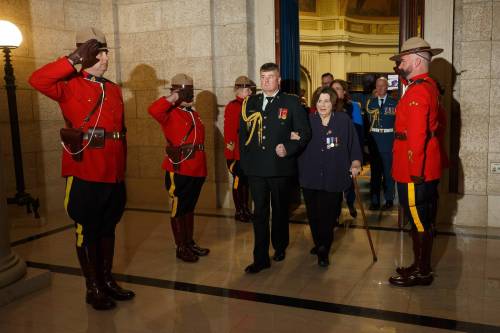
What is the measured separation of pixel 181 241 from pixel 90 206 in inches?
48.2

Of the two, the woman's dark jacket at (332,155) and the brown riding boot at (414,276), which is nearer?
the brown riding boot at (414,276)

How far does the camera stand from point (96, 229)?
10.2 feet

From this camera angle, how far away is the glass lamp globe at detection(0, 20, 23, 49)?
16.4ft

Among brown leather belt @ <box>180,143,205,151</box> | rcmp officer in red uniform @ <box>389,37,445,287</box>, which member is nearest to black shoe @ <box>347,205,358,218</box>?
rcmp officer in red uniform @ <box>389,37,445,287</box>

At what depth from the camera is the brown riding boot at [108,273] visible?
3207 millimetres

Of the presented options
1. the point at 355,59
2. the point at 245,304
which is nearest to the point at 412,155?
the point at 245,304

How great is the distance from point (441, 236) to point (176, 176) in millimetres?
2560

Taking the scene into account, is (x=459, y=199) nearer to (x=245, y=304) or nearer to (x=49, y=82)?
(x=245, y=304)

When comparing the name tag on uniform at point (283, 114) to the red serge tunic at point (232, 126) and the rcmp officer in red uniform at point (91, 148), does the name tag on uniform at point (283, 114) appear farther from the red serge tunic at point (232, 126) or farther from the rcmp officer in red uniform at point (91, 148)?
the red serge tunic at point (232, 126)

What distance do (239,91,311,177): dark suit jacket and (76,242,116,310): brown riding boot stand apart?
1.29 meters

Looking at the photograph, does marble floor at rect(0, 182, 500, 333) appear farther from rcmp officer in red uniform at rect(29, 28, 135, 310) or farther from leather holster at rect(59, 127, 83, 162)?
leather holster at rect(59, 127, 83, 162)

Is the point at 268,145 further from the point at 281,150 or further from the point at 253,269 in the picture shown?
the point at 253,269

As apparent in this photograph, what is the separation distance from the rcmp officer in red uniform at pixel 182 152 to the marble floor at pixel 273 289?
38cm

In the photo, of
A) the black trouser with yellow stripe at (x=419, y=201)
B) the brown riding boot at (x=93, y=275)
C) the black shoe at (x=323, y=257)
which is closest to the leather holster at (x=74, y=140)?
the brown riding boot at (x=93, y=275)
